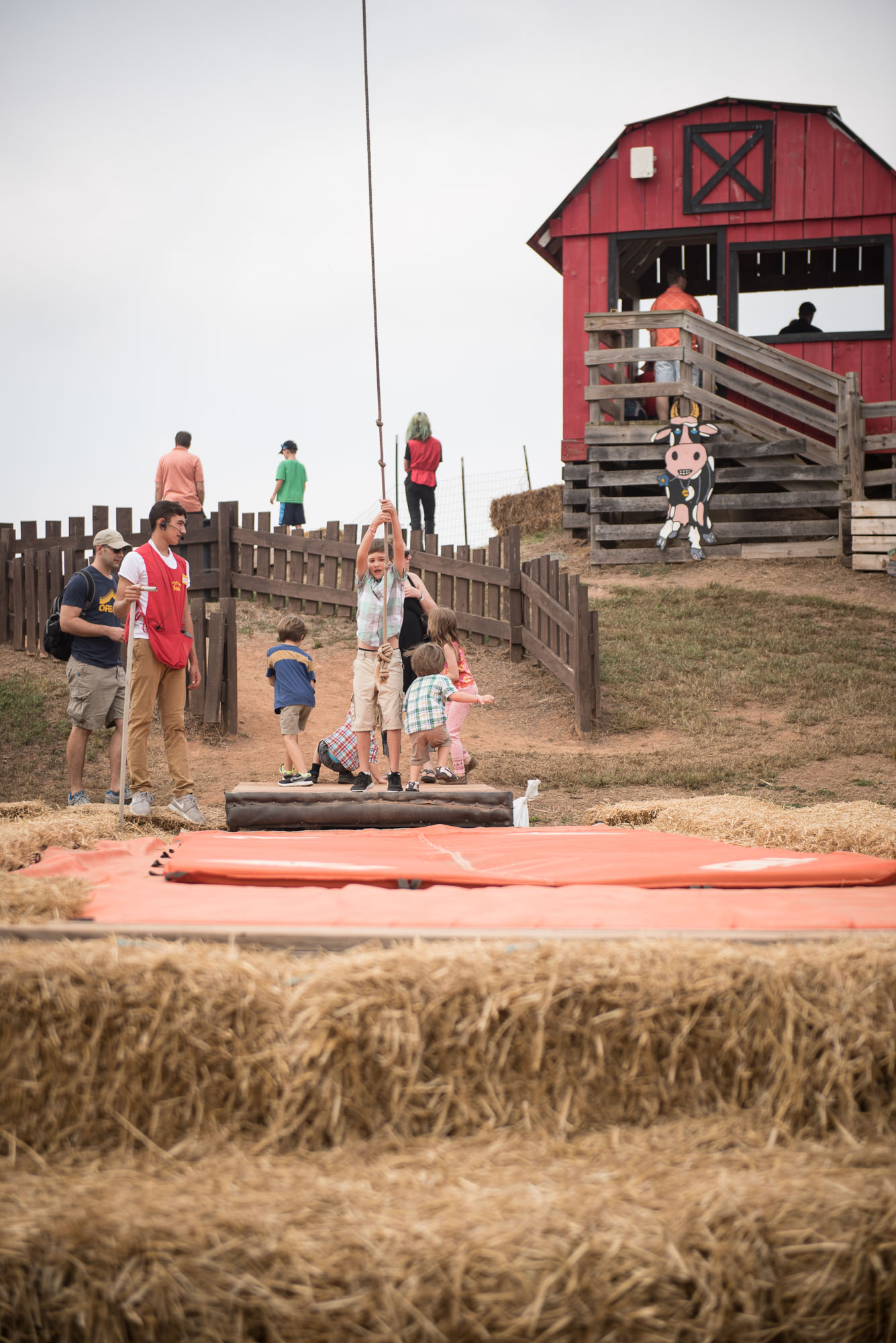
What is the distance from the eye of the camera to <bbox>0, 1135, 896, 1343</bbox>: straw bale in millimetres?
1904

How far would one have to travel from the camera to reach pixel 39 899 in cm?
297

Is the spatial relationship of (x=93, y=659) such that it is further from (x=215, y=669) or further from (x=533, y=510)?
(x=533, y=510)

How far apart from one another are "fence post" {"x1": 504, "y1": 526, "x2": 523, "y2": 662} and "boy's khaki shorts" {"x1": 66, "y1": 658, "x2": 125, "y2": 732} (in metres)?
5.62

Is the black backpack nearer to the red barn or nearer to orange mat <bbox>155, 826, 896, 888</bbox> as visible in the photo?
orange mat <bbox>155, 826, 896, 888</bbox>

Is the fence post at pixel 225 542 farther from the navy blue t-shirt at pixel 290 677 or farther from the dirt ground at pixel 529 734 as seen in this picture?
the navy blue t-shirt at pixel 290 677

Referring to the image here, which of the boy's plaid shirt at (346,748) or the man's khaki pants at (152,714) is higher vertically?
the man's khaki pants at (152,714)

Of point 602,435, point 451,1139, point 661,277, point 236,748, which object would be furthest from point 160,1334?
point 661,277

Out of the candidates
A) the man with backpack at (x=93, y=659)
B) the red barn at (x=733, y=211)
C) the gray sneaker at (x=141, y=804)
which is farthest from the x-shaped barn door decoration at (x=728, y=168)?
the gray sneaker at (x=141, y=804)

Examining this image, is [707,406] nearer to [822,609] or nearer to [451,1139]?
[822,609]

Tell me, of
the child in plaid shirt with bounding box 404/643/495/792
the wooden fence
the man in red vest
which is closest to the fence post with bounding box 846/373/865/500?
the wooden fence

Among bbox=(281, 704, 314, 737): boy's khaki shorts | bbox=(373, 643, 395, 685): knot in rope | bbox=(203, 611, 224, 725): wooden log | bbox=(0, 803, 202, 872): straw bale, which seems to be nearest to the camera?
bbox=(0, 803, 202, 872): straw bale

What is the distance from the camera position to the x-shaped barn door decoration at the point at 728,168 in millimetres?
16312

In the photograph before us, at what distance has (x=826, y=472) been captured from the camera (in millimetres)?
14711

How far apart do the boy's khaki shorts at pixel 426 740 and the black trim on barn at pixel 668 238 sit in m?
11.1
